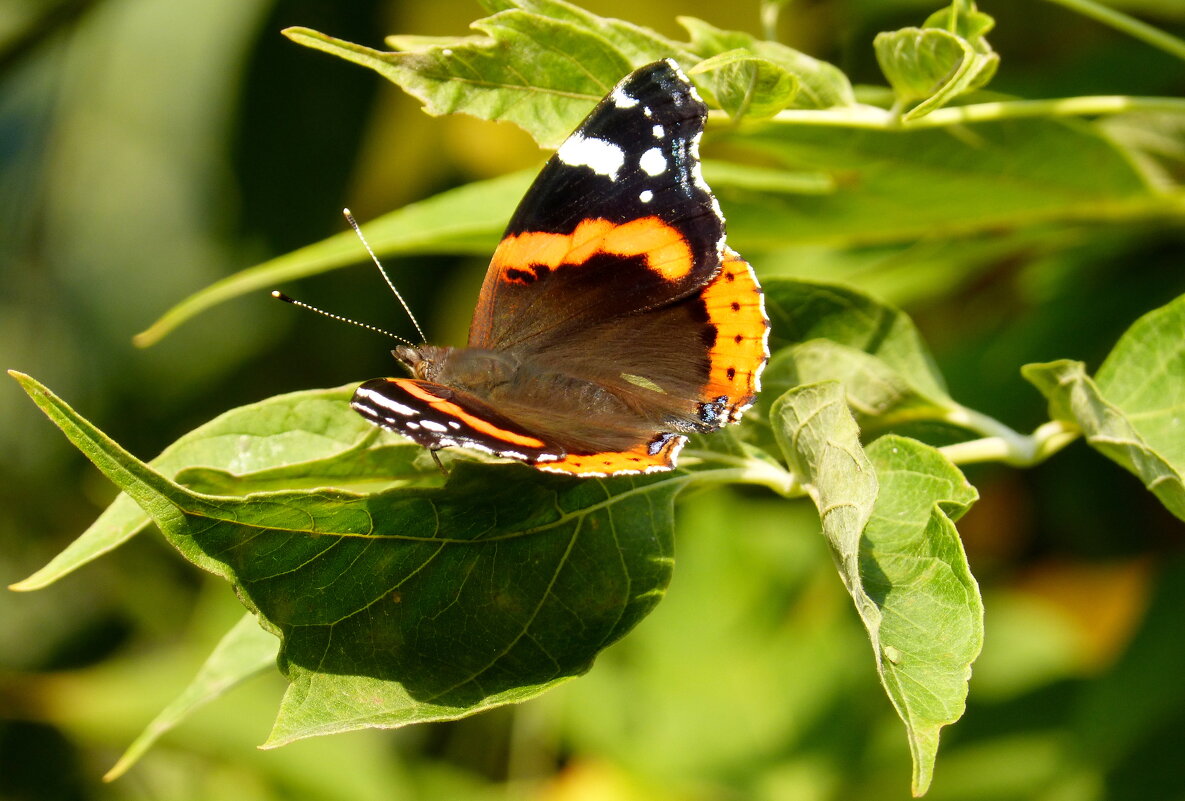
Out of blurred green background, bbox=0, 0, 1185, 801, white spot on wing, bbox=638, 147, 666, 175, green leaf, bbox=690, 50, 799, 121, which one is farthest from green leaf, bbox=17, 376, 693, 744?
blurred green background, bbox=0, 0, 1185, 801

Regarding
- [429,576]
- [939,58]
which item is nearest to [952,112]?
[939,58]

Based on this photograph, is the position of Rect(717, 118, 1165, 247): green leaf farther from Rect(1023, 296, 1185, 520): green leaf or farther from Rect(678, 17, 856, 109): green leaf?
Rect(1023, 296, 1185, 520): green leaf

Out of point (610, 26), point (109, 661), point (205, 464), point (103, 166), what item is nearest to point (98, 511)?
point (109, 661)

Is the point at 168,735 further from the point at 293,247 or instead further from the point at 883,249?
the point at 883,249

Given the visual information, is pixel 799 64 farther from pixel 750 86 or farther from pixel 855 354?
pixel 855 354

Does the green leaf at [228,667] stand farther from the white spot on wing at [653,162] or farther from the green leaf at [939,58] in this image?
the green leaf at [939,58]

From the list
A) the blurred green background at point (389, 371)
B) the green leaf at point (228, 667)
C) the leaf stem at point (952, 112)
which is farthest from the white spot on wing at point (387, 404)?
the blurred green background at point (389, 371)
